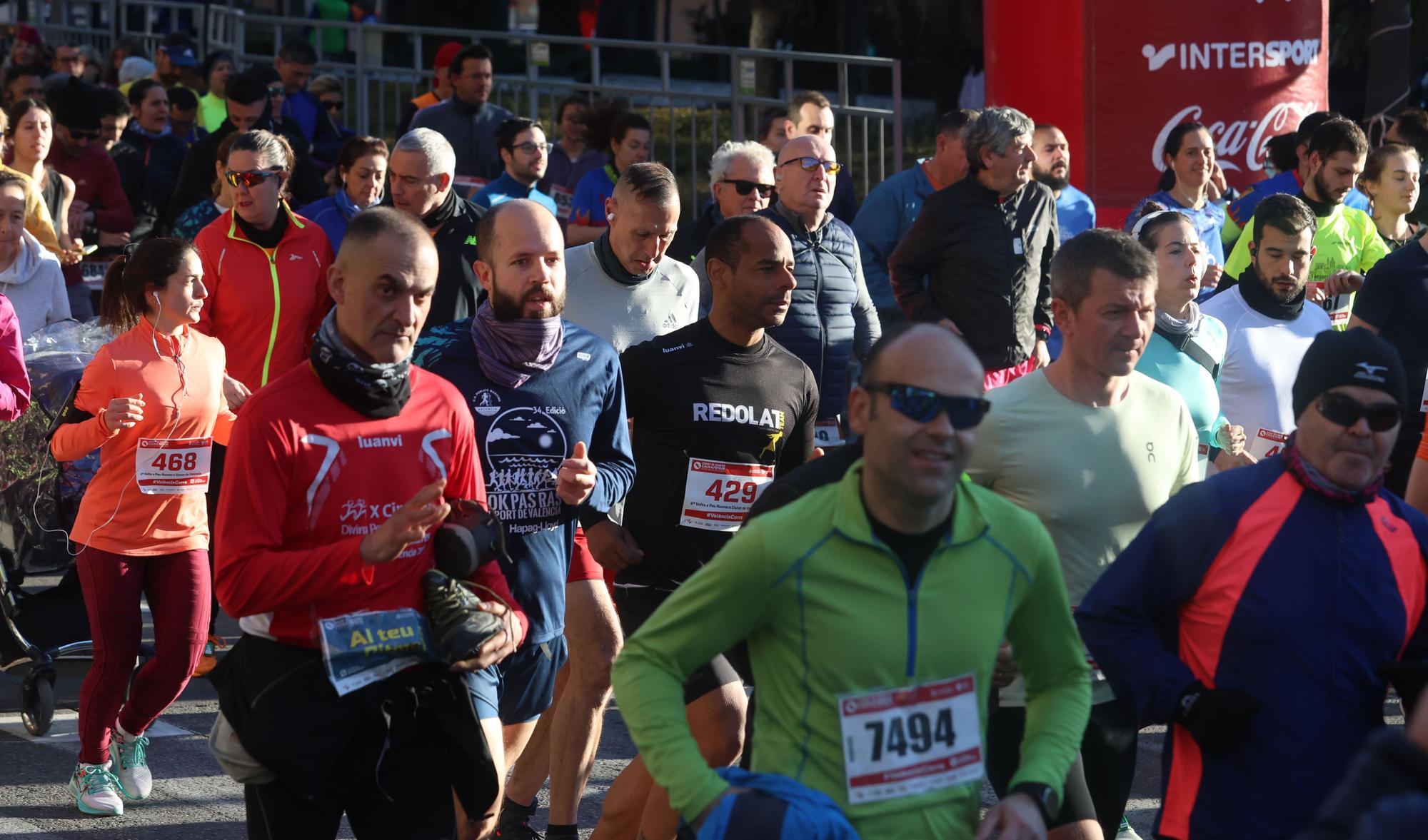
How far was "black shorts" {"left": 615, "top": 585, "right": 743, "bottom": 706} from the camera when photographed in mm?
4875

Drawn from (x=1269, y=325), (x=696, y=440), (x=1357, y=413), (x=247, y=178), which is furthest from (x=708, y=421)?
(x=247, y=178)

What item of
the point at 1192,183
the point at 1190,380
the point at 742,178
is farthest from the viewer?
the point at 1192,183

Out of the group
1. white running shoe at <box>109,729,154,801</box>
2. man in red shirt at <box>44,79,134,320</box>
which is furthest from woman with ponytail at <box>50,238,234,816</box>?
man in red shirt at <box>44,79,134,320</box>

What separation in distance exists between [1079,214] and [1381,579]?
6194mm

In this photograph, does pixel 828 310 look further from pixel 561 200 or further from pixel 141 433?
pixel 561 200

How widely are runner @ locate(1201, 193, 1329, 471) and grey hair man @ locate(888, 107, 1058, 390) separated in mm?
1195

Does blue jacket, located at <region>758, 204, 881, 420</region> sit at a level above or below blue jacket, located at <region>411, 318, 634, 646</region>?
above

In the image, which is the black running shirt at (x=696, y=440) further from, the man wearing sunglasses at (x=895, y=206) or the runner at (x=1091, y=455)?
the man wearing sunglasses at (x=895, y=206)

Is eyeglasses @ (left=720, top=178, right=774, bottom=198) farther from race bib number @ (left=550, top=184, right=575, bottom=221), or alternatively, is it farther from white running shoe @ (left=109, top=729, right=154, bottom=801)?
race bib number @ (left=550, top=184, right=575, bottom=221)

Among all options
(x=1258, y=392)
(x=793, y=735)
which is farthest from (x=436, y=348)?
(x=1258, y=392)

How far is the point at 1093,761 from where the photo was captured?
442cm

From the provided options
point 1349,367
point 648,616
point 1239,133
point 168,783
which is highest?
point 1239,133

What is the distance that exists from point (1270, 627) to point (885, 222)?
5.58m

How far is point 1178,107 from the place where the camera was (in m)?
11.1
